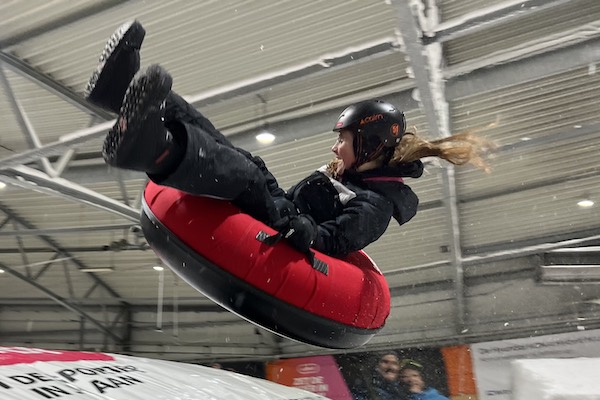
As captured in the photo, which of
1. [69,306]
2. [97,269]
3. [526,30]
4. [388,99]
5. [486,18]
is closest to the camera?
[486,18]

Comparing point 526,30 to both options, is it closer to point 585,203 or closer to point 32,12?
point 585,203

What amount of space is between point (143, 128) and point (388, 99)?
2.65 meters

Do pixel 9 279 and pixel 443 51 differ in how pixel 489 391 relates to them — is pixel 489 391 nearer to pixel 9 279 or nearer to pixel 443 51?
pixel 443 51

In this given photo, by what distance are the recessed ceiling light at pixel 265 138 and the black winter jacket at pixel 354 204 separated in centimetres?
209

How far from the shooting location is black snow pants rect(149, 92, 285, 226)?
5.01 feet

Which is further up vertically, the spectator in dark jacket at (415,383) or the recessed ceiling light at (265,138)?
the recessed ceiling light at (265,138)

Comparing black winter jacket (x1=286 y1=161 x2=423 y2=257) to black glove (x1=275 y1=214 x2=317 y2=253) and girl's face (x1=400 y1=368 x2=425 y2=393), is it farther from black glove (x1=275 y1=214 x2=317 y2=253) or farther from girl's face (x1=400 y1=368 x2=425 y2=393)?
girl's face (x1=400 y1=368 x2=425 y2=393)

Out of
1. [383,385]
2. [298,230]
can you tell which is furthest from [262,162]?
[383,385]

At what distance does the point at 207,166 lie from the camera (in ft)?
5.09

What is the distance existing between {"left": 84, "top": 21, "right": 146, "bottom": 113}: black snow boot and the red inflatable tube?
0.30m

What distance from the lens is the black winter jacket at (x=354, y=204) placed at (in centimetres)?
193

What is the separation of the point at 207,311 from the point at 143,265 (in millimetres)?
982

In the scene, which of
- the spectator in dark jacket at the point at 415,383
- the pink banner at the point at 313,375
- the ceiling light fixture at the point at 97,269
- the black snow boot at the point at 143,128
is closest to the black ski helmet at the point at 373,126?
the black snow boot at the point at 143,128

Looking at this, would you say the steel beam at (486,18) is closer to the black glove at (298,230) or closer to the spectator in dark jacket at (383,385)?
the black glove at (298,230)
